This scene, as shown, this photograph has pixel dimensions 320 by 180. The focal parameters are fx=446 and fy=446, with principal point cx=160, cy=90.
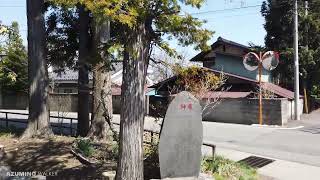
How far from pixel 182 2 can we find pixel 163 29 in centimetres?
55

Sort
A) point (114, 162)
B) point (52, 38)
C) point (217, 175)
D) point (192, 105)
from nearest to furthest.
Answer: point (192, 105), point (217, 175), point (114, 162), point (52, 38)

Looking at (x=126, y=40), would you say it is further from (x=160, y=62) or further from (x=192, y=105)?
(x=192, y=105)

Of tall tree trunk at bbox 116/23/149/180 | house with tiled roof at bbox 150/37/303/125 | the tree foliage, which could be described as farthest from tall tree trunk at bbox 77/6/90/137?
tall tree trunk at bbox 116/23/149/180

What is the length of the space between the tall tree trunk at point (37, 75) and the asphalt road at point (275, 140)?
3264 millimetres

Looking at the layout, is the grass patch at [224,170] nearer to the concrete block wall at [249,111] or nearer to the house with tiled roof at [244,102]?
the house with tiled roof at [244,102]

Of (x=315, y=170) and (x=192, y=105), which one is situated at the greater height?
(x=192, y=105)

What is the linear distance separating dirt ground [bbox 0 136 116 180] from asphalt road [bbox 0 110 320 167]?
3.32 metres

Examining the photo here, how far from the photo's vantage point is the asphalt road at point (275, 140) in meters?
14.3

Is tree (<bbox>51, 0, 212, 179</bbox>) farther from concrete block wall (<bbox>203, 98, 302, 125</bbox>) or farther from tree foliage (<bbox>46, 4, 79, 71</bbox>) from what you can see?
concrete block wall (<bbox>203, 98, 302, 125</bbox>)

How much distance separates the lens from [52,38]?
52.0 ft

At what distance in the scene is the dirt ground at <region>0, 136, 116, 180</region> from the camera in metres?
8.83

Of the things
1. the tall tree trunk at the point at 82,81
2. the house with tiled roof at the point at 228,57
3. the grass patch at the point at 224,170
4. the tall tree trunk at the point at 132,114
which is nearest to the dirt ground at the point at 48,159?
the tall tree trunk at the point at 132,114

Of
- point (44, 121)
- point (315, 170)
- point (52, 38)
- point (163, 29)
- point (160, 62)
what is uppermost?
point (52, 38)

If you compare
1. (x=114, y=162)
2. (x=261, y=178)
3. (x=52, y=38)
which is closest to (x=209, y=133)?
(x=52, y=38)
